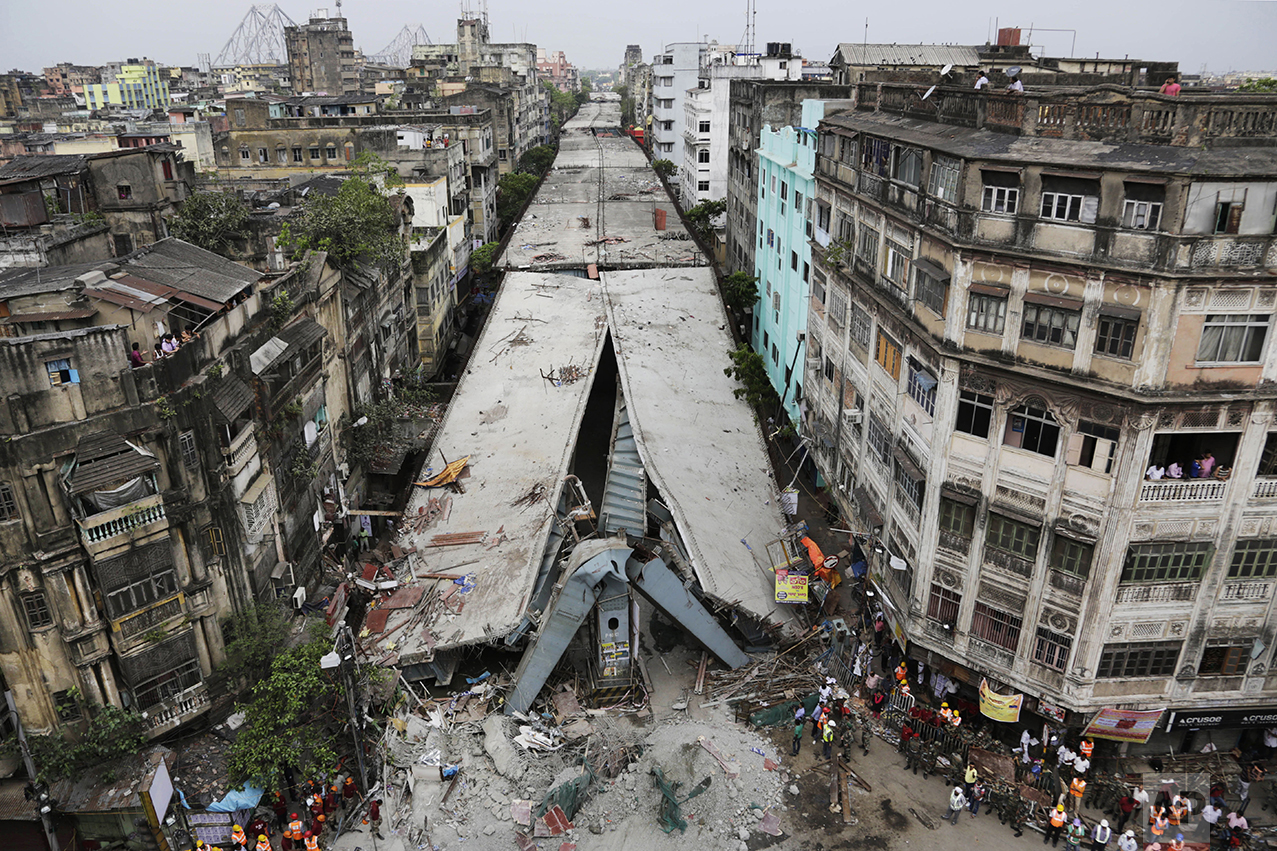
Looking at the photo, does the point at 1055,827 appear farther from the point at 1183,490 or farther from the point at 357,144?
the point at 357,144

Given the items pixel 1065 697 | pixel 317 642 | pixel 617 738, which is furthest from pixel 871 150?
pixel 317 642

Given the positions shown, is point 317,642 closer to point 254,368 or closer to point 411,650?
point 411,650

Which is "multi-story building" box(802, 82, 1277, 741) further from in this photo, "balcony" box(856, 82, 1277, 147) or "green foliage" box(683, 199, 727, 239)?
"green foliage" box(683, 199, 727, 239)

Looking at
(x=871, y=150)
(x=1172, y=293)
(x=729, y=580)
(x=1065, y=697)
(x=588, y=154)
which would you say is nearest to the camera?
(x=1172, y=293)

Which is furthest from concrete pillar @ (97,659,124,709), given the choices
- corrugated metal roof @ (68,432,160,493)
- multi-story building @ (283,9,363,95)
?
multi-story building @ (283,9,363,95)

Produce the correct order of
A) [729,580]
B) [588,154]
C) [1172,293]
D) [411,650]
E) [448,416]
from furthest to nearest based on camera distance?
1. [588,154]
2. [448,416]
3. [729,580]
4. [411,650]
5. [1172,293]
